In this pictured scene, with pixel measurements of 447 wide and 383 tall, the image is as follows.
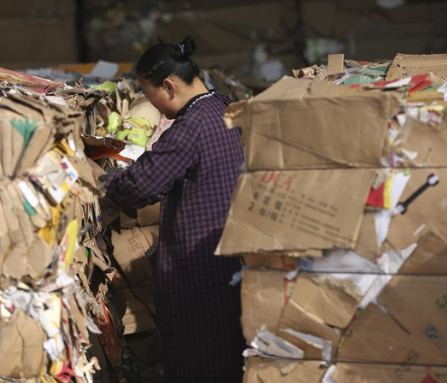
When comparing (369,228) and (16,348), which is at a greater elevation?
(369,228)

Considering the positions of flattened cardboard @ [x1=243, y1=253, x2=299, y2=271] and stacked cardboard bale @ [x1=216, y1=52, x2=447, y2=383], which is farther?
flattened cardboard @ [x1=243, y1=253, x2=299, y2=271]

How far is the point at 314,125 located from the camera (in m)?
2.37

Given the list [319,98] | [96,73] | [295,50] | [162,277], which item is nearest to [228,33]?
[295,50]

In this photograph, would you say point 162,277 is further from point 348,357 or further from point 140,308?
point 348,357

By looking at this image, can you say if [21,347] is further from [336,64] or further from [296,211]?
[336,64]

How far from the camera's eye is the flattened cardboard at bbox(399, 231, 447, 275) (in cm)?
233

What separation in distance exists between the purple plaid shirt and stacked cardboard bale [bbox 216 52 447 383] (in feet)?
1.83

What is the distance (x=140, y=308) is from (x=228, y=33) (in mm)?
3354

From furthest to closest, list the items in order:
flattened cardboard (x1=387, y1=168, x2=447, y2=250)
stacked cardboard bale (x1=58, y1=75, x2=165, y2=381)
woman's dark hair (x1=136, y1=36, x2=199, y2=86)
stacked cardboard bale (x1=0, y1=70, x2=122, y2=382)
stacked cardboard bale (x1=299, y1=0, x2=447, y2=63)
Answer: stacked cardboard bale (x1=299, y1=0, x2=447, y2=63)
stacked cardboard bale (x1=58, y1=75, x2=165, y2=381)
woman's dark hair (x1=136, y1=36, x2=199, y2=86)
stacked cardboard bale (x1=0, y1=70, x2=122, y2=382)
flattened cardboard (x1=387, y1=168, x2=447, y2=250)

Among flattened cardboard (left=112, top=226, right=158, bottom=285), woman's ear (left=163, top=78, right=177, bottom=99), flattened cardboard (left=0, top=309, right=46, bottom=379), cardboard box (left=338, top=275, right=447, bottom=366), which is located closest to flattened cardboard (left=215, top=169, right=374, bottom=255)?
cardboard box (left=338, top=275, right=447, bottom=366)

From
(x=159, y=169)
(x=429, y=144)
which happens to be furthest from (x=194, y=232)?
(x=429, y=144)

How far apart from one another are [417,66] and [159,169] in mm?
1077

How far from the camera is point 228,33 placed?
652cm

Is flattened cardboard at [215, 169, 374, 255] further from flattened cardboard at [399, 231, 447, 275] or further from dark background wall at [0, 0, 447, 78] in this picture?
dark background wall at [0, 0, 447, 78]
